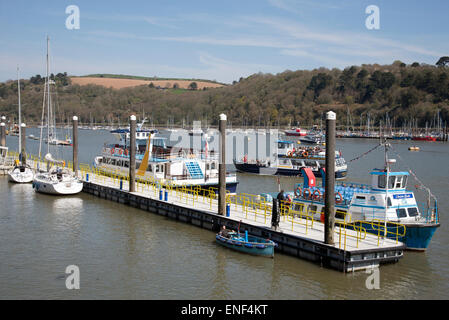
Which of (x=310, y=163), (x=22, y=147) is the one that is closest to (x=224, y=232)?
(x=310, y=163)

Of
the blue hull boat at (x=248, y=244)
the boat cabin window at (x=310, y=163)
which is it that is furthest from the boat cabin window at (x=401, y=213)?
the boat cabin window at (x=310, y=163)

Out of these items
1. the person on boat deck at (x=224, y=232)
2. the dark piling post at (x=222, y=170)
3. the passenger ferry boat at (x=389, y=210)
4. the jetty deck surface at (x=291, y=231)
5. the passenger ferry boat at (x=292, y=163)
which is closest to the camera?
the jetty deck surface at (x=291, y=231)

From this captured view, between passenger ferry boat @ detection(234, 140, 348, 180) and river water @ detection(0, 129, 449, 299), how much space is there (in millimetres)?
25645

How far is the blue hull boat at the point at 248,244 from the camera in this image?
939 inches

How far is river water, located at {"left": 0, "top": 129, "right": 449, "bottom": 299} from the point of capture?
20328 mm

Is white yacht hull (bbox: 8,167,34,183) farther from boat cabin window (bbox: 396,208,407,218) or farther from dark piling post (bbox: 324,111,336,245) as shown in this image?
boat cabin window (bbox: 396,208,407,218)

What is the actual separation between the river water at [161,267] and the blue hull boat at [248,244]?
347 mm

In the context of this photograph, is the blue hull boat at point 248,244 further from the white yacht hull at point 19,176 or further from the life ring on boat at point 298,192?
the white yacht hull at point 19,176

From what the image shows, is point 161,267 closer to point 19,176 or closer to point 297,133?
point 19,176

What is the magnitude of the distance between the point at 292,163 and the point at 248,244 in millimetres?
35604

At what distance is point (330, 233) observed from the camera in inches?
862
